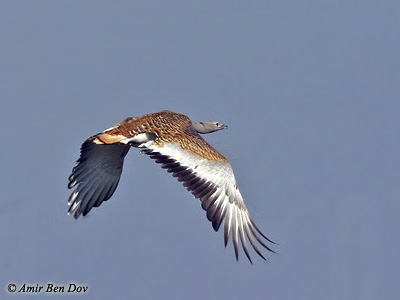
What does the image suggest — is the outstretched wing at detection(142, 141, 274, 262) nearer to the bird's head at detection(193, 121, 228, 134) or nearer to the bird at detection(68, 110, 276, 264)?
the bird at detection(68, 110, 276, 264)

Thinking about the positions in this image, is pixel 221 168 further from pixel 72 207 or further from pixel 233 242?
pixel 72 207

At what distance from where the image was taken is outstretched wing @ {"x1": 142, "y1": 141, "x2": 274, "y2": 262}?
20875mm

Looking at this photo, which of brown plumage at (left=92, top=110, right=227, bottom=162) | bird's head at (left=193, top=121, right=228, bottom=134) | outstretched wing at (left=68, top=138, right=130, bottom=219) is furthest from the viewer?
bird's head at (left=193, top=121, right=228, bottom=134)

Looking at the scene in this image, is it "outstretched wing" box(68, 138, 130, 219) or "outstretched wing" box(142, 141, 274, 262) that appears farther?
"outstretched wing" box(68, 138, 130, 219)

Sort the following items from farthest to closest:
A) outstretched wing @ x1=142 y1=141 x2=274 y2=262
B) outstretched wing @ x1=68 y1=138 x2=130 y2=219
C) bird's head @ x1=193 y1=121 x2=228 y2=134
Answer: bird's head @ x1=193 y1=121 x2=228 y2=134 < outstretched wing @ x1=68 y1=138 x2=130 y2=219 < outstretched wing @ x1=142 y1=141 x2=274 y2=262

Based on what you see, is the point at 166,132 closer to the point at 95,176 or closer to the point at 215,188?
the point at 215,188

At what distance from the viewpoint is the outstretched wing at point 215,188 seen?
2088cm

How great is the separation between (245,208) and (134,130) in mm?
3033

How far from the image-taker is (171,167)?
21.3 m

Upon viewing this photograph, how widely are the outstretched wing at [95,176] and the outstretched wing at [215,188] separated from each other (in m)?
2.27

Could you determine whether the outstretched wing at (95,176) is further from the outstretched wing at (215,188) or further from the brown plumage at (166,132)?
the outstretched wing at (215,188)

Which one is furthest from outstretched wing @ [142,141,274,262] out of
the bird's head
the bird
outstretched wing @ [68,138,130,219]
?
the bird's head

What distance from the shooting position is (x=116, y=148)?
23625mm

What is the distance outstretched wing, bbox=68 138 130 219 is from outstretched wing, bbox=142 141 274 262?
227 centimetres
